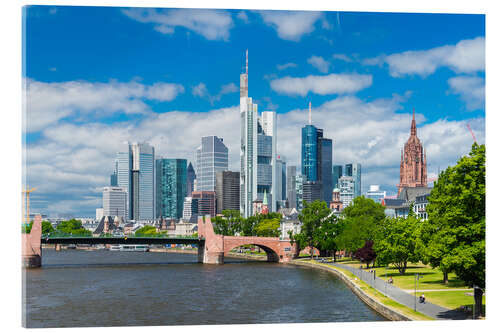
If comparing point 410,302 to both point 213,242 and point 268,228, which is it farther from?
point 268,228

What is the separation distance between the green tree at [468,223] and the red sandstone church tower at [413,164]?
5460 inches

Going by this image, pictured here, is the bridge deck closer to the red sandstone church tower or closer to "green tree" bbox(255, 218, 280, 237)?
"green tree" bbox(255, 218, 280, 237)

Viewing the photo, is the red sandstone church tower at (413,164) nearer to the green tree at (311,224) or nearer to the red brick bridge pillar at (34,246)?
the green tree at (311,224)

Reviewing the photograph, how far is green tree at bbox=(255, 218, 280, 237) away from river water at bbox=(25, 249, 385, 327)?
4729cm

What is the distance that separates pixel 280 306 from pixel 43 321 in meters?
13.6

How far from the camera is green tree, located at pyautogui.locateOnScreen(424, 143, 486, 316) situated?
25.4 m

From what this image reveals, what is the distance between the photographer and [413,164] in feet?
537

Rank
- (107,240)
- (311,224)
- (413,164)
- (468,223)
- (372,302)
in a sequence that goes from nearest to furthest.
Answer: (468,223) < (372,302) < (107,240) < (311,224) < (413,164)

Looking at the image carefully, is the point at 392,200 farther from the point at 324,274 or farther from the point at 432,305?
the point at 432,305

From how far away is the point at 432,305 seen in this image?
3070 centimetres

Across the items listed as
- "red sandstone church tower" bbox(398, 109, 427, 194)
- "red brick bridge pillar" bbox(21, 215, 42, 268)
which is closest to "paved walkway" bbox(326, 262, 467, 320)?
"red brick bridge pillar" bbox(21, 215, 42, 268)

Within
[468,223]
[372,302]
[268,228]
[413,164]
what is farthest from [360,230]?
[413,164]

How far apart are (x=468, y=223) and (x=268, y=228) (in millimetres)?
89282

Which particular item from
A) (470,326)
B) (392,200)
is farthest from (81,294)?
(392,200)
